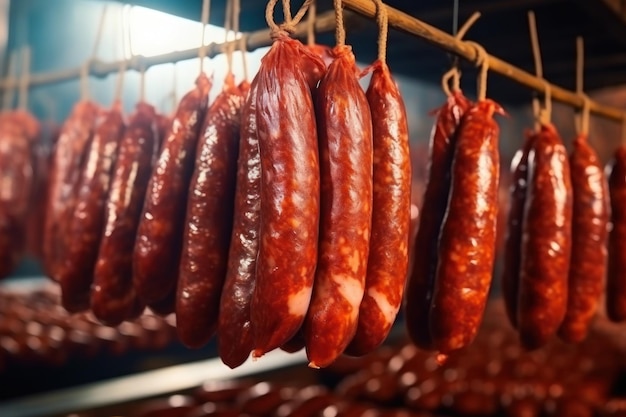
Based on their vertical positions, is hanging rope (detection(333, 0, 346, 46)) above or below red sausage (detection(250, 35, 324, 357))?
above

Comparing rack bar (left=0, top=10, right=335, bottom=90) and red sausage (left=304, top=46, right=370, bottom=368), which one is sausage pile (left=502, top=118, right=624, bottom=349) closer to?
rack bar (left=0, top=10, right=335, bottom=90)

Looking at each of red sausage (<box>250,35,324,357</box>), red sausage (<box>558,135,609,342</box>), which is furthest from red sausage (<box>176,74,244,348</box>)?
red sausage (<box>558,135,609,342</box>)

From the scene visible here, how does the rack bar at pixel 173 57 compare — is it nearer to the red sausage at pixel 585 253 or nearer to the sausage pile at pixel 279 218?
the sausage pile at pixel 279 218

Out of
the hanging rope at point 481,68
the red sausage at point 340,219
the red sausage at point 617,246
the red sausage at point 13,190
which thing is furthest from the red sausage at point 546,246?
the red sausage at point 13,190

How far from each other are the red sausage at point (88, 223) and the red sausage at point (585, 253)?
5.82 ft

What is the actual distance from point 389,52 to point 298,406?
1.92 metres

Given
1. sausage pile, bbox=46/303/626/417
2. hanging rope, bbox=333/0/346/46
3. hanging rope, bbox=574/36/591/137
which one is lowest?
sausage pile, bbox=46/303/626/417

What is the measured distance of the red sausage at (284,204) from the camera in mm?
1477

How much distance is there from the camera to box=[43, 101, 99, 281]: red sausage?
264 centimetres

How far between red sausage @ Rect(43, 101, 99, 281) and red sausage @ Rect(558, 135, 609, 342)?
1946mm

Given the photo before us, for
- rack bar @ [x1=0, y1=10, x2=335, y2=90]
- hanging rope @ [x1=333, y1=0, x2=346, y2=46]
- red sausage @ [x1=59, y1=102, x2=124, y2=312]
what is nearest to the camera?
hanging rope @ [x1=333, y1=0, x2=346, y2=46]

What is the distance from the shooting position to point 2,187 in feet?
10.1

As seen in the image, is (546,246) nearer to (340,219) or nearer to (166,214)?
(340,219)

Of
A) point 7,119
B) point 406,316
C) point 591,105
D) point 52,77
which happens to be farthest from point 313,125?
point 7,119
